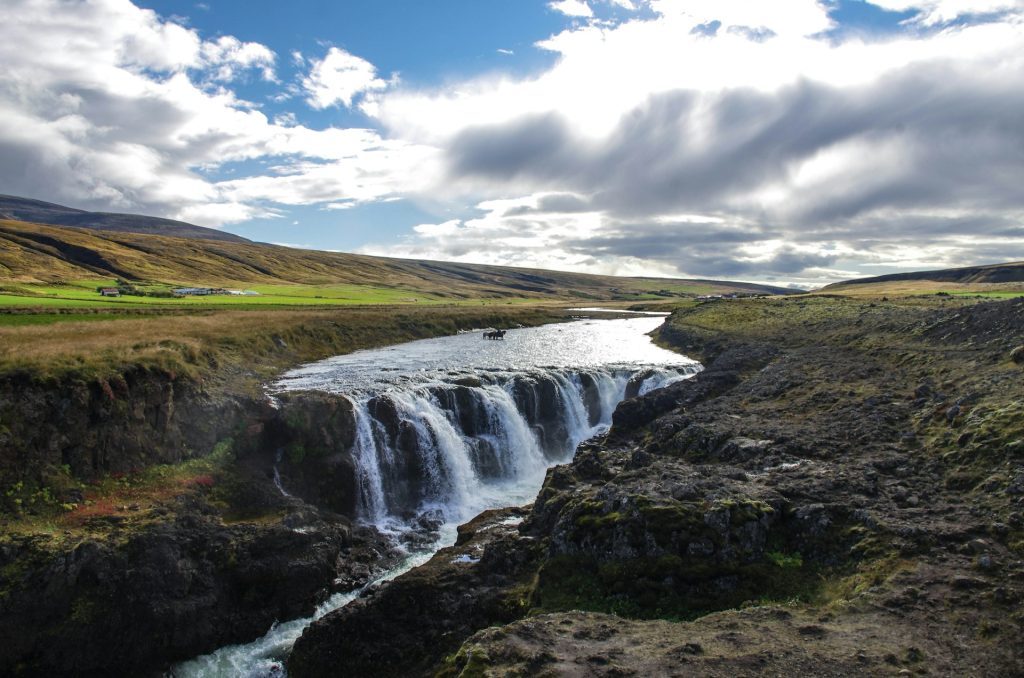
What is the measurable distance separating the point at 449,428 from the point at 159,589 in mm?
20235

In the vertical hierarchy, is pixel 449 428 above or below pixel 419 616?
above

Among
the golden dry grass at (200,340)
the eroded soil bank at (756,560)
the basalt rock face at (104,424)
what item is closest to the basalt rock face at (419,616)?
the eroded soil bank at (756,560)

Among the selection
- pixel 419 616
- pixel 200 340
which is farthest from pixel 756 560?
pixel 200 340

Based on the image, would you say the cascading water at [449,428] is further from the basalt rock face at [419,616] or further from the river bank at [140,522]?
the basalt rock face at [419,616]

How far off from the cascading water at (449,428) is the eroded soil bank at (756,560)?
15.6 feet

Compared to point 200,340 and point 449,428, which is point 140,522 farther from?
point 200,340

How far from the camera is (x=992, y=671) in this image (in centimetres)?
1117

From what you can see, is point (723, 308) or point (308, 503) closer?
point (308, 503)

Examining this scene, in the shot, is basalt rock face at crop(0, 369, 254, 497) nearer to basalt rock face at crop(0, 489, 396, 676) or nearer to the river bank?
the river bank

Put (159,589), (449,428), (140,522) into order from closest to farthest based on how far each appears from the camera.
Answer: (159,589), (140,522), (449,428)

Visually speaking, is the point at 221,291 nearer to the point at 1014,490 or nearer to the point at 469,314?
the point at 469,314

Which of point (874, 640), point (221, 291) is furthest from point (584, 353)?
point (221, 291)

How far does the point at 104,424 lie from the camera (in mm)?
27688

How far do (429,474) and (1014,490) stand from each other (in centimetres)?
2805
